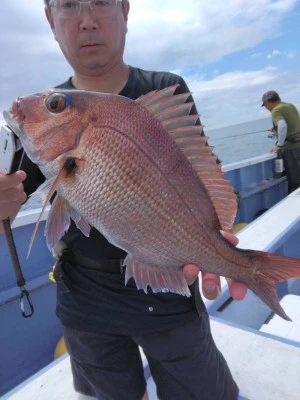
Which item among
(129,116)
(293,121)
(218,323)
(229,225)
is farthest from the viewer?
(293,121)

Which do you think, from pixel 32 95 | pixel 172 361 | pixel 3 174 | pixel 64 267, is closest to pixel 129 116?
pixel 32 95

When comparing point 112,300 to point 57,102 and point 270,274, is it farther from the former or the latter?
point 57,102

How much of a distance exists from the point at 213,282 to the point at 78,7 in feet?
4.46

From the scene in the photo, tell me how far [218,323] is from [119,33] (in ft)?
5.96

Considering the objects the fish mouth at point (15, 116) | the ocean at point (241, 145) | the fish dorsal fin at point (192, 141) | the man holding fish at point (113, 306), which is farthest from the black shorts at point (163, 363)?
the ocean at point (241, 145)

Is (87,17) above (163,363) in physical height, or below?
above

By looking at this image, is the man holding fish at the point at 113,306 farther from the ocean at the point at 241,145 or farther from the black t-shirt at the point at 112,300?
the ocean at the point at 241,145

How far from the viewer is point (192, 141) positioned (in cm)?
126

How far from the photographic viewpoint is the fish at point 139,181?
43.8 inches

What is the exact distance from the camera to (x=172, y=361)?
1.56 metres

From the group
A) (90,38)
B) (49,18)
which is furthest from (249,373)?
(49,18)

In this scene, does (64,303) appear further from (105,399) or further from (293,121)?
(293,121)

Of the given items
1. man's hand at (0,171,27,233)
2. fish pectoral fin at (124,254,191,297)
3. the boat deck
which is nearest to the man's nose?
man's hand at (0,171,27,233)

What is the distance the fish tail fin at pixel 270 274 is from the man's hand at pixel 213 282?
0.22 feet
